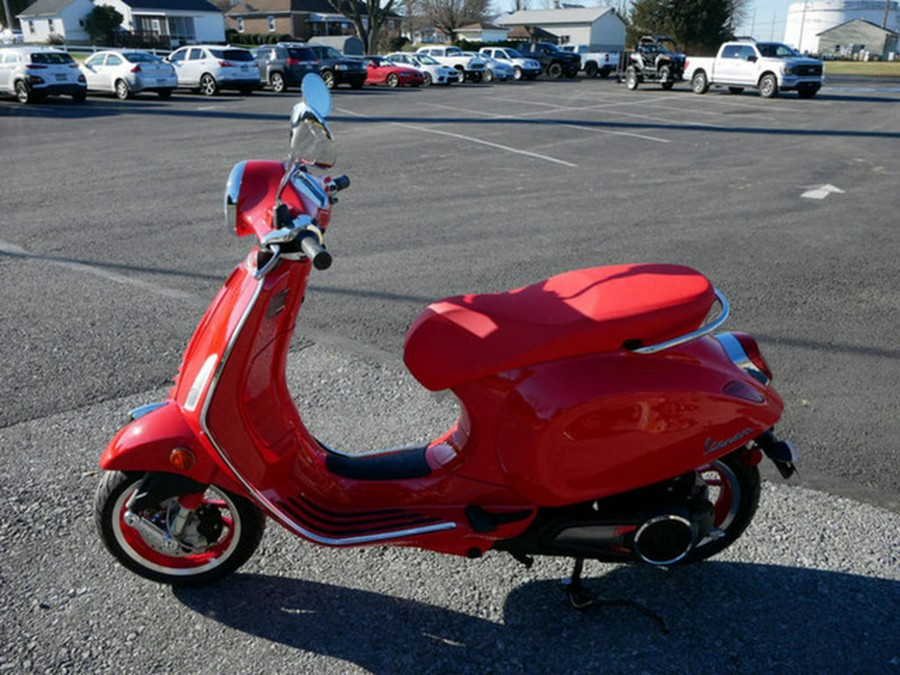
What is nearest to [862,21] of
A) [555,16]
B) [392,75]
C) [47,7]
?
[555,16]

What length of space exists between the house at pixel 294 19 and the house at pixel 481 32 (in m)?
6.23

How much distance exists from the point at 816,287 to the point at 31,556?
5637 mm

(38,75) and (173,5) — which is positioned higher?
(173,5)

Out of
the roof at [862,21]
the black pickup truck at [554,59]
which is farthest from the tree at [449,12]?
the roof at [862,21]

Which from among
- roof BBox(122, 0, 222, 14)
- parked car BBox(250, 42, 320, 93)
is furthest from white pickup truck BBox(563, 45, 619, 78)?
roof BBox(122, 0, 222, 14)

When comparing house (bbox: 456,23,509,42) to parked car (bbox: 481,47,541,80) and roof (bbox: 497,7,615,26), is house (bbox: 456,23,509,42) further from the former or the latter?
parked car (bbox: 481,47,541,80)

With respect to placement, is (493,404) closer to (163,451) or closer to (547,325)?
(547,325)

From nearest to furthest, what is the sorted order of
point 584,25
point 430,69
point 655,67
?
point 655,67 → point 430,69 → point 584,25

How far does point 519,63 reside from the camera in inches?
1391

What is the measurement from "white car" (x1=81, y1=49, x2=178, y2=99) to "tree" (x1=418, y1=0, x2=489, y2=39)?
169 ft

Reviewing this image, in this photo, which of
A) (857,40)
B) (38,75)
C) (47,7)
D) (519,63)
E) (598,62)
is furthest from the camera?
(857,40)

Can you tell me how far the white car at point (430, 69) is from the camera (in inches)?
1248

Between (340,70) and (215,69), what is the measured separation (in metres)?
4.71

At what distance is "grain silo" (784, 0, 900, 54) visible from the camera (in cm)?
8800
